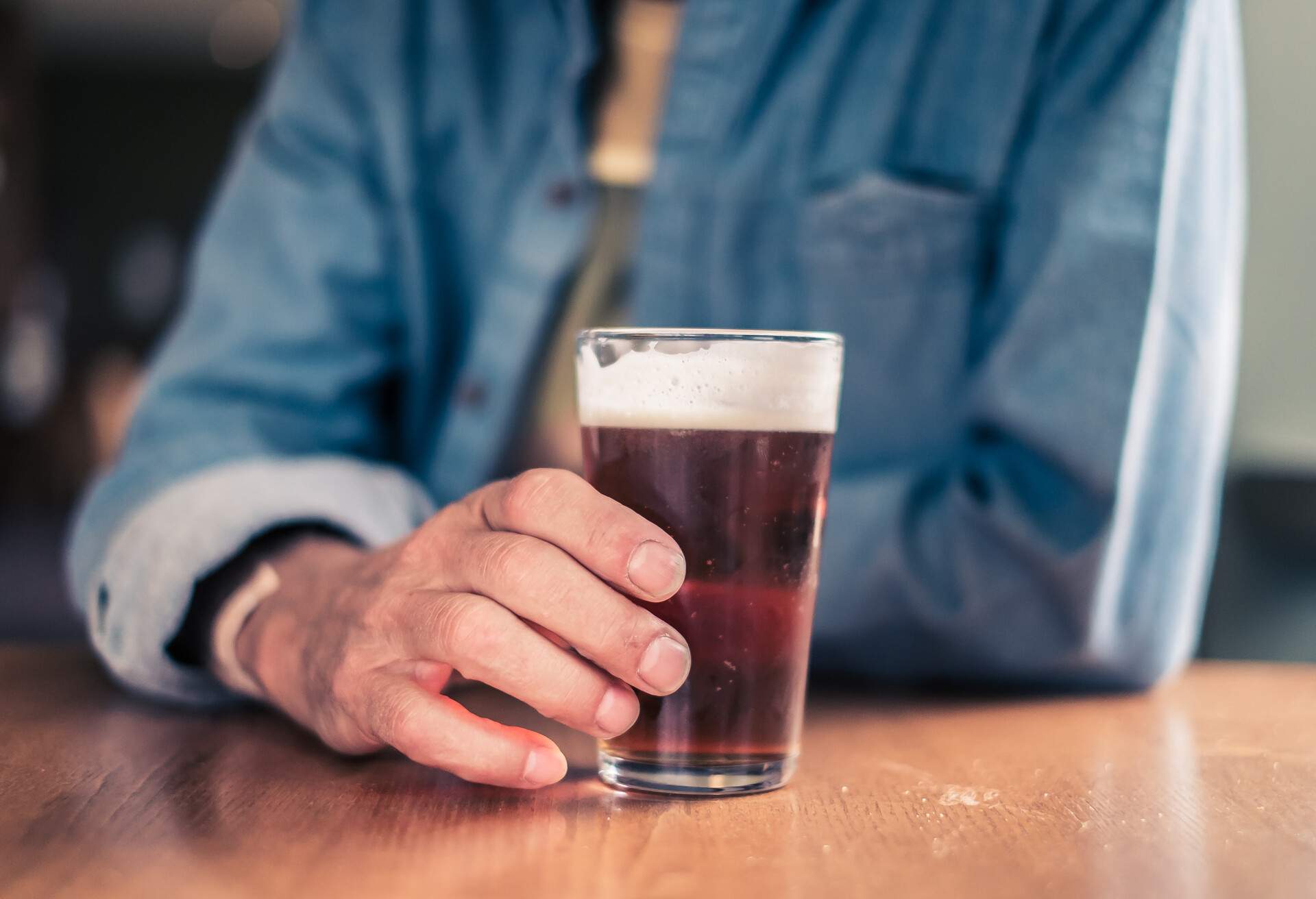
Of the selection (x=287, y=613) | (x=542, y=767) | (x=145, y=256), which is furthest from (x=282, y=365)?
(x=145, y=256)

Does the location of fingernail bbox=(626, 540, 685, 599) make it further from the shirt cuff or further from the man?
the shirt cuff

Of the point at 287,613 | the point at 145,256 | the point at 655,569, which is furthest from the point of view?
the point at 145,256

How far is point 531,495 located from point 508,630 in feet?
0.28

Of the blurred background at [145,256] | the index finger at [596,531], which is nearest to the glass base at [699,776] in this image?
the index finger at [596,531]

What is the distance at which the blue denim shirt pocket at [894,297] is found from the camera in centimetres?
125

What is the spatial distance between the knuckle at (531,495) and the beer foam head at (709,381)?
52 mm

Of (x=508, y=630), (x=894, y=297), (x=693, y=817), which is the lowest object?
(x=693, y=817)

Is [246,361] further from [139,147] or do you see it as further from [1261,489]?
[139,147]

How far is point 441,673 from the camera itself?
2.51 feet

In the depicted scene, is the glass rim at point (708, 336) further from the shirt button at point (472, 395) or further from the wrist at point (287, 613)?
the shirt button at point (472, 395)

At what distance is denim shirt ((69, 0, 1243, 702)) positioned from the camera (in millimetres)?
1090

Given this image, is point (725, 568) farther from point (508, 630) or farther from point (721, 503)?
point (508, 630)

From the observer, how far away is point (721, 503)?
27.7 inches

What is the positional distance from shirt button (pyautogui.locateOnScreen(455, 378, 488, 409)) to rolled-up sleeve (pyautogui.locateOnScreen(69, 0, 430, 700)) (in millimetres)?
126
